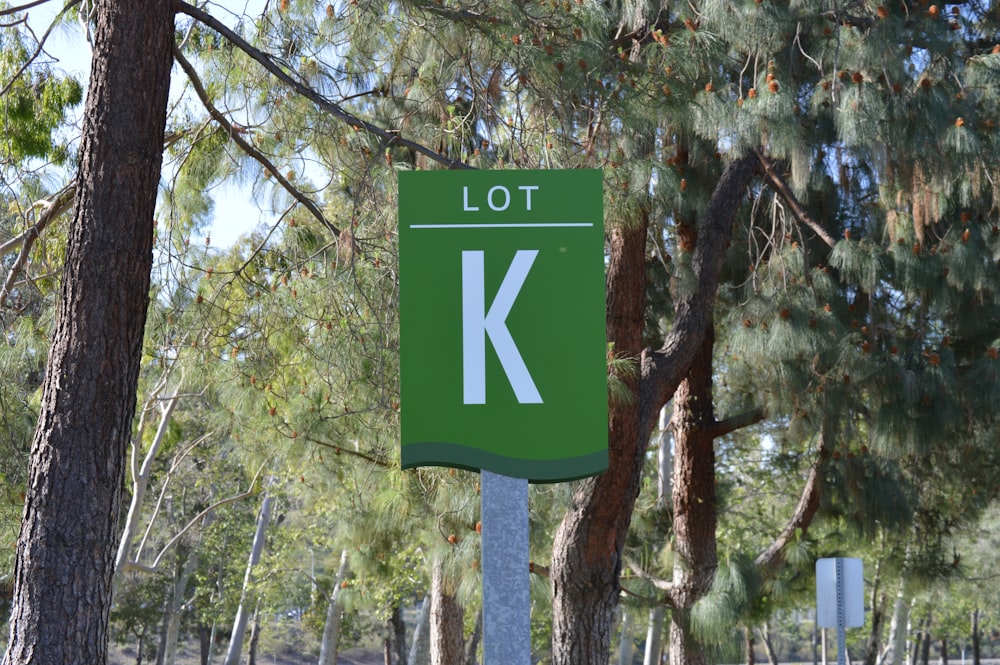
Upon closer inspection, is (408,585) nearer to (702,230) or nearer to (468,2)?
(702,230)

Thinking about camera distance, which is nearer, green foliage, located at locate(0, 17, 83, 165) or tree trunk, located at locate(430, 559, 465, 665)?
green foliage, located at locate(0, 17, 83, 165)

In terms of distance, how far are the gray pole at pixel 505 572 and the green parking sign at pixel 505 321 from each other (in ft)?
0.25

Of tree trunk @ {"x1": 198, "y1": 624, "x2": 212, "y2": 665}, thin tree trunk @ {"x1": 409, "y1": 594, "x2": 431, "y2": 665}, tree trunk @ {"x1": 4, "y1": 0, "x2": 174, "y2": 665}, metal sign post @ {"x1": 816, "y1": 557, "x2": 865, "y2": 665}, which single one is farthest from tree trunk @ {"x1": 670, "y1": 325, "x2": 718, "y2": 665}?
tree trunk @ {"x1": 198, "y1": 624, "x2": 212, "y2": 665}

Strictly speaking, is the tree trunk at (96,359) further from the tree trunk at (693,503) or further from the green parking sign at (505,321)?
the tree trunk at (693,503)

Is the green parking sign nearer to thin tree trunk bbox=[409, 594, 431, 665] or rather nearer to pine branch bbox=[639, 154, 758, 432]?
pine branch bbox=[639, 154, 758, 432]

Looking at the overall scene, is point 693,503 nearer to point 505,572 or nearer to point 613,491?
point 613,491

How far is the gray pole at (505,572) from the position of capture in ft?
10.9

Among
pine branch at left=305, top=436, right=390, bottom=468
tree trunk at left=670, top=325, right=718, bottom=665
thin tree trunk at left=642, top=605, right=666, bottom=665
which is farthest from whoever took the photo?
thin tree trunk at left=642, top=605, right=666, bottom=665

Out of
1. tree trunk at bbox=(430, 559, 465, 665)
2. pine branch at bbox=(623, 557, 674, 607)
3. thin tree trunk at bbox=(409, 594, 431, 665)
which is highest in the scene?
pine branch at bbox=(623, 557, 674, 607)

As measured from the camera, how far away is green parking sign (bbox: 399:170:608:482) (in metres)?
3.44

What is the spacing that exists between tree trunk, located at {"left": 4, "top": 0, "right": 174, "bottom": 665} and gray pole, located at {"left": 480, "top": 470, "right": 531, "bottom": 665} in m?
2.18

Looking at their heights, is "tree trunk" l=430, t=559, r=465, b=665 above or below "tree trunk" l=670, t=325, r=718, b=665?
below

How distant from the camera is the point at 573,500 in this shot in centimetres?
786

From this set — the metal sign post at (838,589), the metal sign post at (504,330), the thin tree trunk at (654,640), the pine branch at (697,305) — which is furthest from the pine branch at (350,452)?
the thin tree trunk at (654,640)
